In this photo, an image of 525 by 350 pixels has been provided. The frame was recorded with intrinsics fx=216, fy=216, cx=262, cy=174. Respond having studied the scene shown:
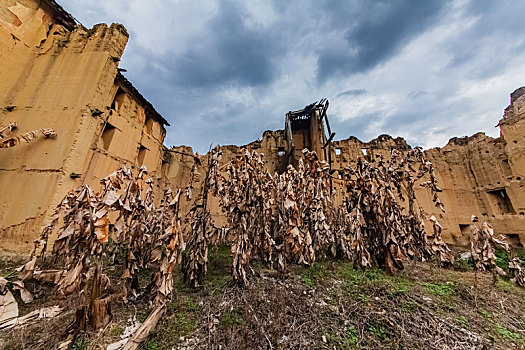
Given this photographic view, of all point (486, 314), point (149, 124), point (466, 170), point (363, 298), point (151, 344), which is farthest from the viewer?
point (466, 170)

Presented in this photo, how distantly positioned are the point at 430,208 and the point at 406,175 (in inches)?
324

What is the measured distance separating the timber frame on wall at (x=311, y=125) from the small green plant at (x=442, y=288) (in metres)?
6.66

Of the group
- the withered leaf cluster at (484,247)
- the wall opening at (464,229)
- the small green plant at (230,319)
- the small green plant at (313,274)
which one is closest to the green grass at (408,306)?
the small green plant at (313,274)

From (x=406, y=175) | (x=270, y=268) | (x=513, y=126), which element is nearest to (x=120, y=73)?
(x=270, y=268)

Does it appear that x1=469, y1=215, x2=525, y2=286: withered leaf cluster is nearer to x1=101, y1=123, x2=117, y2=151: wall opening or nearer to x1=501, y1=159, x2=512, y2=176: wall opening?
x1=501, y1=159, x2=512, y2=176: wall opening

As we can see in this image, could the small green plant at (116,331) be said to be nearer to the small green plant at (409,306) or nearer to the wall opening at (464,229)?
the small green plant at (409,306)

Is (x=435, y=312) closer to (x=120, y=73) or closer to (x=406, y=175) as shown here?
(x=406, y=175)

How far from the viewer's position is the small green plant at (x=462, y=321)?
9.74ft

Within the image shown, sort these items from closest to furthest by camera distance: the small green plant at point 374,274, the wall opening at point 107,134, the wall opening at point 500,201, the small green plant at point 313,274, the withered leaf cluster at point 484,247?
the small green plant at point 313,274, the small green plant at point 374,274, the withered leaf cluster at point 484,247, the wall opening at point 107,134, the wall opening at point 500,201

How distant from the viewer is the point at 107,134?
7.36m

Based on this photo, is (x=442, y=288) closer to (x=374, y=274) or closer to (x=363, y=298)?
(x=374, y=274)

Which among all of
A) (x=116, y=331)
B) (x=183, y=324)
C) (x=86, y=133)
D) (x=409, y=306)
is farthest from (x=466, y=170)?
(x=86, y=133)

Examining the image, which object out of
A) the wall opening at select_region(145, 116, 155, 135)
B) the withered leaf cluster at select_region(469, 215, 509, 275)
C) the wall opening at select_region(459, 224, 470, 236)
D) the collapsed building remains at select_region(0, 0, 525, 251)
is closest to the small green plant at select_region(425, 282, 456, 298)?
the withered leaf cluster at select_region(469, 215, 509, 275)

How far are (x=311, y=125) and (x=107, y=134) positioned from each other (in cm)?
884
